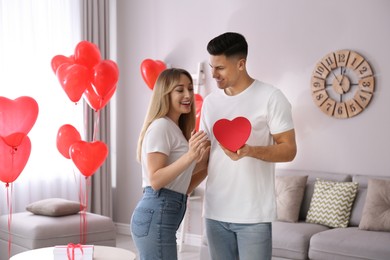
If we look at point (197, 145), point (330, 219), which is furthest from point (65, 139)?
point (197, 145)

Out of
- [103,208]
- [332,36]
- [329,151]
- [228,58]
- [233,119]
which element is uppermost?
[332,36]

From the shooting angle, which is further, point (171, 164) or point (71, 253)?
point (71, 253)

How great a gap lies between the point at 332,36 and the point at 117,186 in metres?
3.10

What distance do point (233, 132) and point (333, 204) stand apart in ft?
8.43

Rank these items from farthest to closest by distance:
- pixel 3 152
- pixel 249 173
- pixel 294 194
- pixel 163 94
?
pixel 294 194
pixel 3 152
pixel 163 94
pixel 249 173

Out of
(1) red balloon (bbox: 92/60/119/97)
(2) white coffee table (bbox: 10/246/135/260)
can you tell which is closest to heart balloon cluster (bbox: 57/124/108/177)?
(1) red balloon (bbox: 92/60/119/97)

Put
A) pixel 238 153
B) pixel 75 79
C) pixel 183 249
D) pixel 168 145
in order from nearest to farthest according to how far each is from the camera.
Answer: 1. pixel 238 153
2. pixel 168 145
3. pixel 75 79
4. pixel 183 249

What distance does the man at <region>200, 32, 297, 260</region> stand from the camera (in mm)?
2107

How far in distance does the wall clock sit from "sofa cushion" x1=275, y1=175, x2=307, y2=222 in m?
0.67

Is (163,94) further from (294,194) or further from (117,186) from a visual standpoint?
(117,186)

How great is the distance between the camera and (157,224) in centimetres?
220

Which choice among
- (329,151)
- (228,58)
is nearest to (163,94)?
(228,58)

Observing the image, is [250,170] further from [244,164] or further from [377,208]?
[377,208]

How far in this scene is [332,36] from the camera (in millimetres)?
4809
